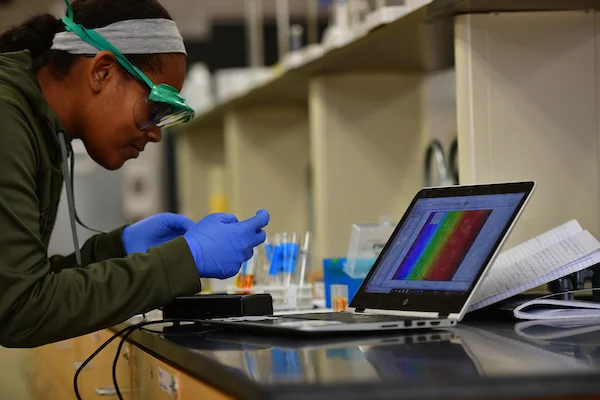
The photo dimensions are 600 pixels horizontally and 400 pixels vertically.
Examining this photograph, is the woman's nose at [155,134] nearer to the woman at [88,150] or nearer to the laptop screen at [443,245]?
the woman at [88,150]

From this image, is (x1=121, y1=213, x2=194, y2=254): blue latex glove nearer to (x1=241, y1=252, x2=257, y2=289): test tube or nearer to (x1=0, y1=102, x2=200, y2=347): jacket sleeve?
(x1=241, y1=252, x2=257, y2=289): test tube

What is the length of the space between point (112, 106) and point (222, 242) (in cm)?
36

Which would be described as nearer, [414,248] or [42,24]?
[414,248]

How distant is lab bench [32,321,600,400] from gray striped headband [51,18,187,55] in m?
0.55

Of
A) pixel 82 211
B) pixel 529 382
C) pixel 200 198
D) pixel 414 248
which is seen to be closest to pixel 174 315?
pixel 414 248

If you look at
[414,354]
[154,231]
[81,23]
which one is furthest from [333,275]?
[414,354]

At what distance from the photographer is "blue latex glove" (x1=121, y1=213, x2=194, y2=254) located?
7.45ft

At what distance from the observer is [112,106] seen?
1.96 m

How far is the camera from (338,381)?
3.42 feet

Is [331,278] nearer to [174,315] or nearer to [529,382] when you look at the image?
[174,315]

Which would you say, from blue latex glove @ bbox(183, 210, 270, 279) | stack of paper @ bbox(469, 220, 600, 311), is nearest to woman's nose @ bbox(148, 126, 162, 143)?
blue latex glove @ bbox(183, 210, 270, 279)

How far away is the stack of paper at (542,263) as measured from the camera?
5.83ft

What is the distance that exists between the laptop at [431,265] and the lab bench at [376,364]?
0.03m

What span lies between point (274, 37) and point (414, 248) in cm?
751
